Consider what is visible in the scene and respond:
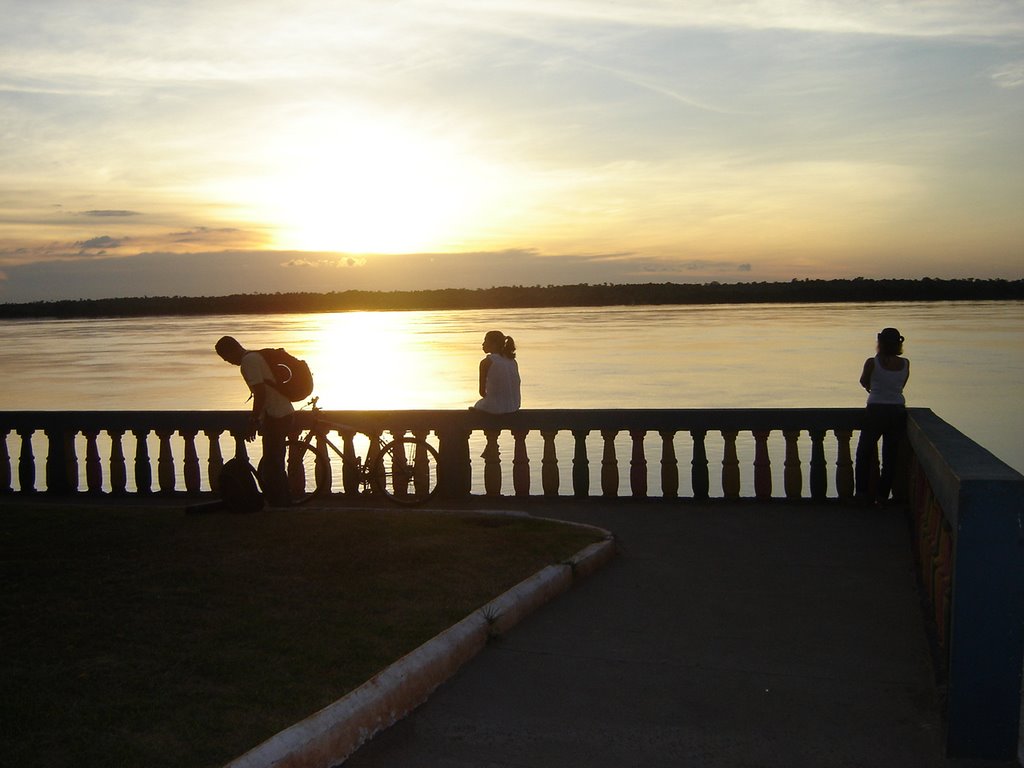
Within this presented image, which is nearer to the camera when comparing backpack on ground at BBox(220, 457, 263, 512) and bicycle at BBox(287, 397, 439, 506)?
backpack on ground at BBox(220, 457, 263, 512)

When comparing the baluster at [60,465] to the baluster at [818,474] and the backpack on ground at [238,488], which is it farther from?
the baluster at [818,474]

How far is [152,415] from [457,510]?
13.2 feet

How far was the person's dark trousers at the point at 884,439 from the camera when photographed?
10961 millimetres

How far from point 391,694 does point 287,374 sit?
635 cm

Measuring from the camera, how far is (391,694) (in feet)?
17.1

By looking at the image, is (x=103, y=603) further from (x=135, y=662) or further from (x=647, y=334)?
(x=647, y=334)

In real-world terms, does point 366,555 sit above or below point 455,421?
below

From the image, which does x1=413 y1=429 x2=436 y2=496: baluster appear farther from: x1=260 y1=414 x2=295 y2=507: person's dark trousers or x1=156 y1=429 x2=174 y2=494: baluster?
x1=156 y1=429 x2=174 y2=494: baluster

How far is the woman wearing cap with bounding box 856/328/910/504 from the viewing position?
1096cm

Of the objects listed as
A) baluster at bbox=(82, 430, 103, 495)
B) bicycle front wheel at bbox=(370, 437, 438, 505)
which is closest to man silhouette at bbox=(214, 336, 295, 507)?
bicycle front wheel at bbox=(370, 437, 438, 505)

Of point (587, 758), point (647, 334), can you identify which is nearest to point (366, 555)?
point (587, 758)

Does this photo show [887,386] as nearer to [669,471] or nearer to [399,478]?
[669,471]

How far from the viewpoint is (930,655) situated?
6.18 metres

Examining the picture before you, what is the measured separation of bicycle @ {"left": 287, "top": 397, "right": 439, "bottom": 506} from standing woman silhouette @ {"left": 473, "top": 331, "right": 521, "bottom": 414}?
84 cm
